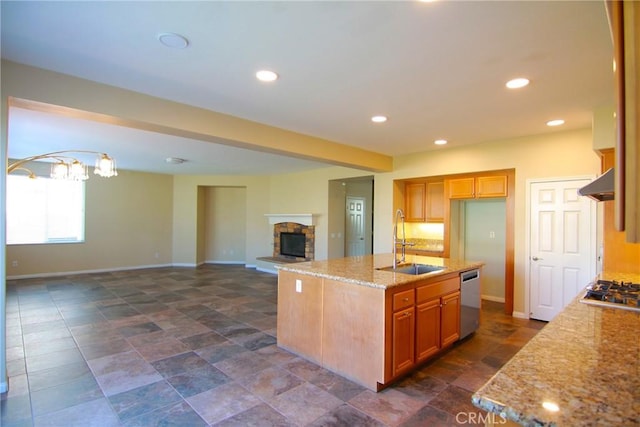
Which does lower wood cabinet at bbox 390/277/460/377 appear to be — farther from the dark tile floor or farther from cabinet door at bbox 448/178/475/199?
cabinet door at bbox 448/178/475/199

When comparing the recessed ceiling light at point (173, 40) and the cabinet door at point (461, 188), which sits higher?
the recessed ceiling light at point (173, 40)

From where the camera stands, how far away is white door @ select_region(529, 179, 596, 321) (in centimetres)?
424

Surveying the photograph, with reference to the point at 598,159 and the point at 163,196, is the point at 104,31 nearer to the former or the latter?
the point at 598,159

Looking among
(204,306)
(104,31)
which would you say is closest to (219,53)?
(104,31)

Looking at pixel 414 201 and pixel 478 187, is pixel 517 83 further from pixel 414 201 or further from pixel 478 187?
pixel 414 201

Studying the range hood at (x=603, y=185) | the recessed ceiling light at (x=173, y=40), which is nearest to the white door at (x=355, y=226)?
the recessed ceiling light at (x=173, y=40)

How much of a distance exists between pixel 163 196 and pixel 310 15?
8.69 meters

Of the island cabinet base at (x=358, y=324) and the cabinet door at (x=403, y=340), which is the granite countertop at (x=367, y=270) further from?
the cabinet door at (x=403, y=340)

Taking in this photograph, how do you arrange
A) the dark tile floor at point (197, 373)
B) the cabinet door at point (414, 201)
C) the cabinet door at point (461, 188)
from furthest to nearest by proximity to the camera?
the cabinet door at point (414, 201) < the cabinet door at point (461, 188) < the dark tile floor at point (197, 373)

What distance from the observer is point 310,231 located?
316 inches

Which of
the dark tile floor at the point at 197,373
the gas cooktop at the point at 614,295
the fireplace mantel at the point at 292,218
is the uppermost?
the fireplace mantel at the point at 292,218

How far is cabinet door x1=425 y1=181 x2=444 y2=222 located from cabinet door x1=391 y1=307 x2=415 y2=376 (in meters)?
3.43

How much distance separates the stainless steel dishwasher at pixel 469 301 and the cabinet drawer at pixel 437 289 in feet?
0.58

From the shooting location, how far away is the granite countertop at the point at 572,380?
0.94m
